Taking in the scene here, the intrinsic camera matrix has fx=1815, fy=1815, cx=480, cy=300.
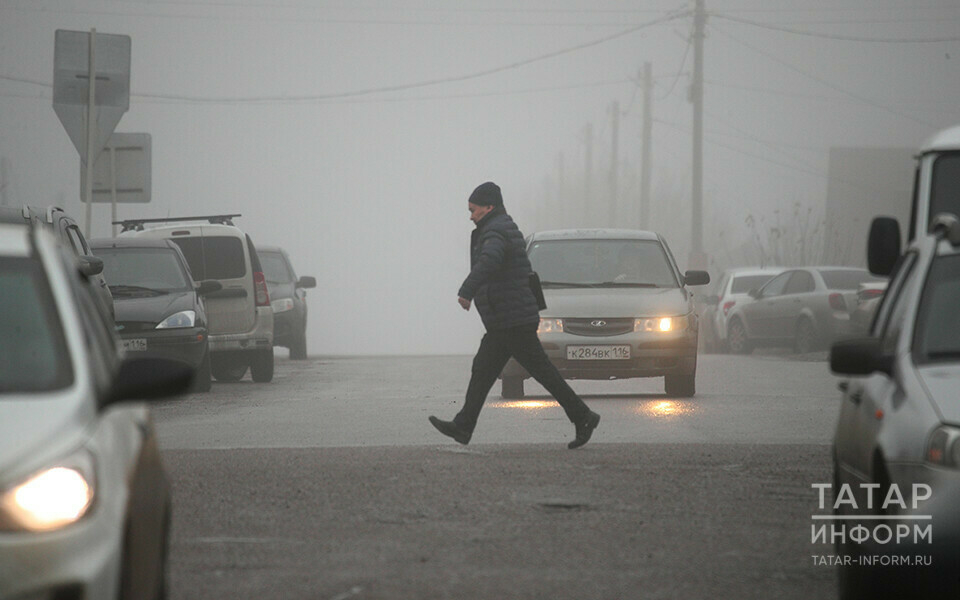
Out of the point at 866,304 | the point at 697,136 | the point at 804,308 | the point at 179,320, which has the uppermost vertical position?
the point at 697,136

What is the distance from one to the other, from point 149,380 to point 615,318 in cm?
1291

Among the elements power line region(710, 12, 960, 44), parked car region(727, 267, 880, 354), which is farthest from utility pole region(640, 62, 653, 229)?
parked car region(727, 267, 880, 354)

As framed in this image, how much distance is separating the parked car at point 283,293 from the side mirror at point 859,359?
2174 cm

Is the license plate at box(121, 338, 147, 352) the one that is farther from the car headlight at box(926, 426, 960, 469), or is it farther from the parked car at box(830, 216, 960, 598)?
the car headlight at box(926, 426, 960, 469)

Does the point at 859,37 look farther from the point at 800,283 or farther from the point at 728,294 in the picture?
the point at 800,283

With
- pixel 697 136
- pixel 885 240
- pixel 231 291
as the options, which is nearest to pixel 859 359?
pixel 885 240

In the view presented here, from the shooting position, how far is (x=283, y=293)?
28.5 meters

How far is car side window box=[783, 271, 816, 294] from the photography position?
30.0 m

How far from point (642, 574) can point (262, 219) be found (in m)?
143

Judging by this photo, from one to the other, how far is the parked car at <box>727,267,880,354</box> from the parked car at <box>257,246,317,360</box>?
26.0ft

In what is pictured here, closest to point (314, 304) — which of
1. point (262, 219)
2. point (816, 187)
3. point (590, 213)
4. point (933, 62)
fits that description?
point (262, 219)

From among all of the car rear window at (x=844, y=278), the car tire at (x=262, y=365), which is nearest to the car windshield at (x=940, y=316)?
the car tire at (x=262, y=365)

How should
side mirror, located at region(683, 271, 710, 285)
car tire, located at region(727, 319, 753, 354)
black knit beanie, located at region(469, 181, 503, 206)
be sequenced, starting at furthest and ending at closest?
car tire, located at region(727, 319, 753, 354), side mirror, located at region(683, 271, 710, 285), black knit beanie, located at region(469, 181, 503, 206)

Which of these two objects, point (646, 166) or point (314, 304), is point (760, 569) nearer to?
point (646, 166)
